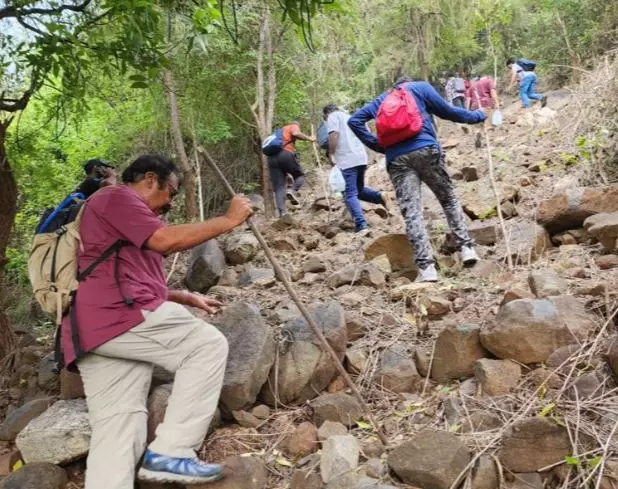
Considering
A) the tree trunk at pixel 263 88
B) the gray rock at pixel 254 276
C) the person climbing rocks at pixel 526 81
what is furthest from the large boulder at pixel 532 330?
the person climbing rocks at pixel 526 81

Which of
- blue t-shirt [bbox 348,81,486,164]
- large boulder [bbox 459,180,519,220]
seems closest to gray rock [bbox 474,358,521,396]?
blue t-shirt [bbox 348,81,486,164]

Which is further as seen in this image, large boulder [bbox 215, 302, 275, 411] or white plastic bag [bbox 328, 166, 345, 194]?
white plastic bag [bbox 328, 166, 345, 194]

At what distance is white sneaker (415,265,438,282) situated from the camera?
183 inches

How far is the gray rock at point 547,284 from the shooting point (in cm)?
366

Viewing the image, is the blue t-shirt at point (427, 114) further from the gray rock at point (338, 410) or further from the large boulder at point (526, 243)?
the gray rock at point (338, 410)

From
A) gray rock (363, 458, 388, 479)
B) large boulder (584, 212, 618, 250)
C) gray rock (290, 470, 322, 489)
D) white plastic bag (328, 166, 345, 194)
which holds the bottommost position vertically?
gray rock (290, 470, 322, 489)

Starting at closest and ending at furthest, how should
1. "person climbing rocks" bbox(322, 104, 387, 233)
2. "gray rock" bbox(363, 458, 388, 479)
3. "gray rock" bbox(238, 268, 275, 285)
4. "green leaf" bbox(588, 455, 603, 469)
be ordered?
"green leaf" bbox(588, 455, 603, 469), "gray rock" bbox(363, 458, 388, 479), "gray rock" bbox(238, 268, 275, 285), "person climbing rocks" bbox(322, 104, 387, 233)

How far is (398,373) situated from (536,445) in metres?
1.07

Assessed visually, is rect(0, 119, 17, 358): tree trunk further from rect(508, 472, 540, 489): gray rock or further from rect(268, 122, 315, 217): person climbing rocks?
rect(508, 472, 540, 489): gray rock

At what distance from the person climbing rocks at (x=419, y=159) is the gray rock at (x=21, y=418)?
3040 mm

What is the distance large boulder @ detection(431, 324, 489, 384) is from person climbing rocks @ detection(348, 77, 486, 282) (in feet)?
4.36

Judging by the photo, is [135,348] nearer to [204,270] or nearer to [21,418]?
[21,418]

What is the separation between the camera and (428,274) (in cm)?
469

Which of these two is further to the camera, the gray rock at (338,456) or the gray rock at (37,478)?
the gray rock at (37,478)
